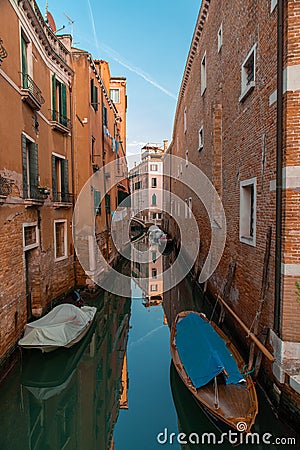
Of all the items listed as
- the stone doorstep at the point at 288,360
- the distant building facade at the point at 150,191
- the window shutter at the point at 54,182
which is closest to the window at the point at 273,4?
the stone doorstep at the point at 288,360

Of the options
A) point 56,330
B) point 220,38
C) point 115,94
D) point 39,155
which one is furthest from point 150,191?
point 56,330

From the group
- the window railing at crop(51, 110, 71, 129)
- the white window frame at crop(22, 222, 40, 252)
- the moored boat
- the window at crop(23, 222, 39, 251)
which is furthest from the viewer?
the window railing at crop(51, 110, 71, 129)

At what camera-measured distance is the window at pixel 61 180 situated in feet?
32.2

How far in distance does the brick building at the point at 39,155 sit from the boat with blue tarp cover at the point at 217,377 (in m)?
3.48

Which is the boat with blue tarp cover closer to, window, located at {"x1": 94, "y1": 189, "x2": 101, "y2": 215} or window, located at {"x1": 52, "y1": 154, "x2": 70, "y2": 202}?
window, located at {"x1": 52, "y1": 154, "x2": 70, "y2": 202}

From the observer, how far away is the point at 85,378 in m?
6.55

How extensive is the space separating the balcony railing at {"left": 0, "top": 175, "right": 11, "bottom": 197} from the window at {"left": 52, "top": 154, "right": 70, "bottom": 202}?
11.3ft

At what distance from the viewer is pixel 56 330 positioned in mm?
6766

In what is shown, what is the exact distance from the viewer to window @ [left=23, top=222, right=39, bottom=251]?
742cm

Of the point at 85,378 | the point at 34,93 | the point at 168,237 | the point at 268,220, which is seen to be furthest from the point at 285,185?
the point at 168,237

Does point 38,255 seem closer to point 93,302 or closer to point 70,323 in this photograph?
point 70,323

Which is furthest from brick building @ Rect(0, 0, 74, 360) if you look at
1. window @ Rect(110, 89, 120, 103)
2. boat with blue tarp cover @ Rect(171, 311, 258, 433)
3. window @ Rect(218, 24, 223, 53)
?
window @ Rect(110, 89, 120, 103)

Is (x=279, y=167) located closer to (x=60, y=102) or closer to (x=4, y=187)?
(x=4, y=187)

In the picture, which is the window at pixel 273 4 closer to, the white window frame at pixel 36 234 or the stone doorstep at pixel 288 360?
the stone doorstep at pixel 288 360
